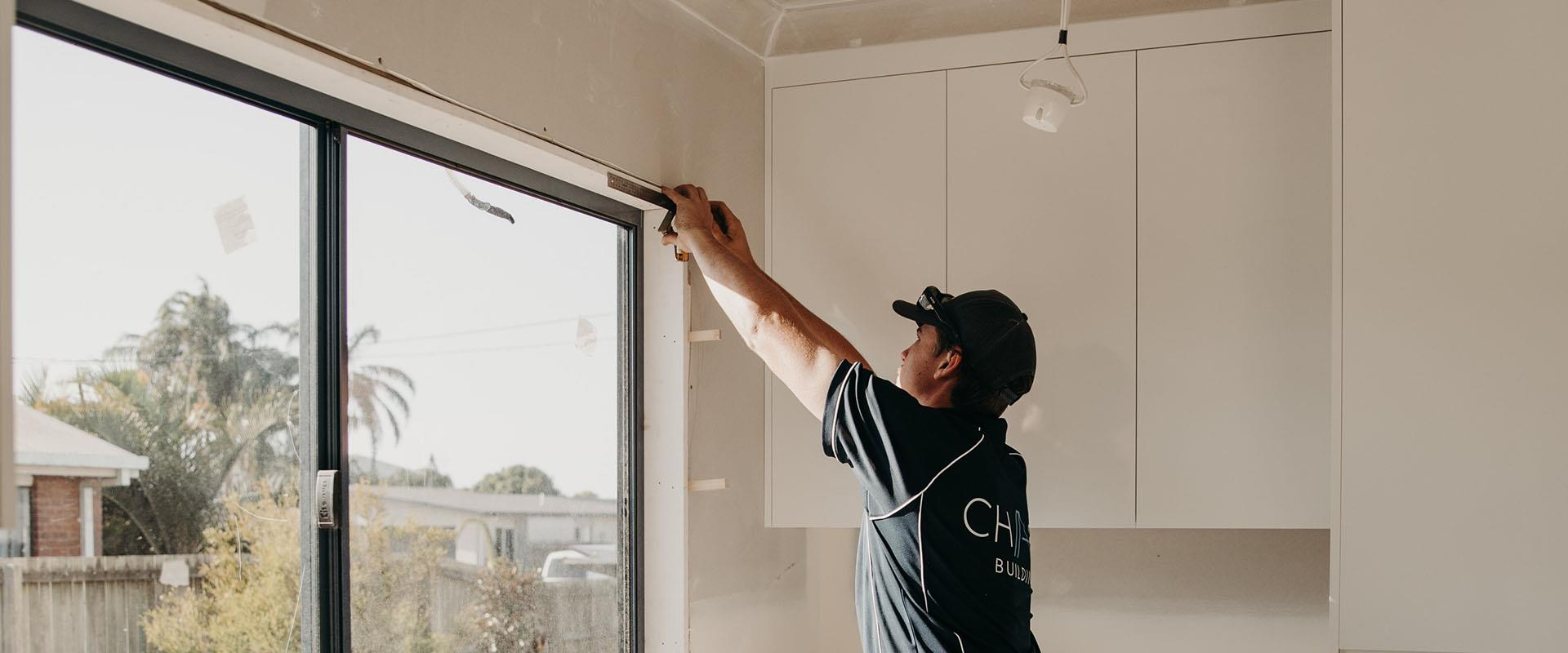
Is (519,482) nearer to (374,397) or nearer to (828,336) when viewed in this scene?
(374,397)

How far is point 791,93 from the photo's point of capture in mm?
2904

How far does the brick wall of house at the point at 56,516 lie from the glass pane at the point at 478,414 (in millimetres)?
447

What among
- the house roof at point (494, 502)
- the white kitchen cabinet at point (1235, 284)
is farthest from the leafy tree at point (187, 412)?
the white kitchen cabinet at point (1235, 284)

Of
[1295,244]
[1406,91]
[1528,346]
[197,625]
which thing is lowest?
[197,625]

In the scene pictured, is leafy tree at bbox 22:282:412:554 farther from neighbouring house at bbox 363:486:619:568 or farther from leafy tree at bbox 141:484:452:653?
neighbouring house at bbox 363:486:619:568

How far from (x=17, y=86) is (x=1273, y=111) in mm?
2282

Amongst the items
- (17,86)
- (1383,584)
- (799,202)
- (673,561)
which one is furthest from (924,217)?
(17,86)

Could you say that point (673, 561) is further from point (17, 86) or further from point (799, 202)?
point (17, 86)

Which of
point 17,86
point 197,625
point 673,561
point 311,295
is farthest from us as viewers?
point 673,561

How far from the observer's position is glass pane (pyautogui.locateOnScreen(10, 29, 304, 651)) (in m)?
1.34

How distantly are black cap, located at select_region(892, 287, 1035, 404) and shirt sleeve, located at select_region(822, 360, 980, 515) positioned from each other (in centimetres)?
13

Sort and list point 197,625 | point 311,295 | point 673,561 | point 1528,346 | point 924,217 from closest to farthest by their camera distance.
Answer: point 197,625, point 311,295, point 1528,346, point 673,561, point 924,217

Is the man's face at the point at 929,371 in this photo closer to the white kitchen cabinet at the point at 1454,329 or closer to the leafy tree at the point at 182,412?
the white kitchen cabinet at the point at 1454,329

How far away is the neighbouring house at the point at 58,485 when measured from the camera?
132 cm
